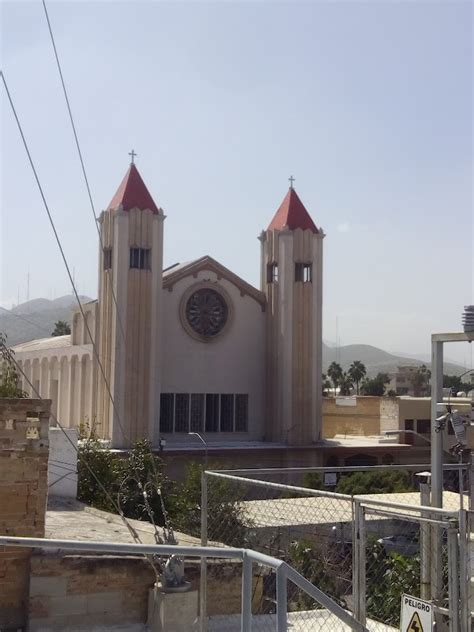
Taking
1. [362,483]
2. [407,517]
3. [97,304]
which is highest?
[97,304]

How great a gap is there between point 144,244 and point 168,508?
19572 millimetres

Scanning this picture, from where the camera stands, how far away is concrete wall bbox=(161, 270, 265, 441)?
36.4 metres

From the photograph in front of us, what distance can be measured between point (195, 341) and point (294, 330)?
189 inches

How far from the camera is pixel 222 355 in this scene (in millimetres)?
37719

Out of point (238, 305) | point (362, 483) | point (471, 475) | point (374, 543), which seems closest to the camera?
point (471, 475)

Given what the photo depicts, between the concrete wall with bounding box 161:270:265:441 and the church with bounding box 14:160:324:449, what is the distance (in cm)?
5

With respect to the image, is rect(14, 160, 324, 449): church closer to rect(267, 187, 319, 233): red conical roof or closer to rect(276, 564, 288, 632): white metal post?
rect(267, 187, 319, 233): red conical roof

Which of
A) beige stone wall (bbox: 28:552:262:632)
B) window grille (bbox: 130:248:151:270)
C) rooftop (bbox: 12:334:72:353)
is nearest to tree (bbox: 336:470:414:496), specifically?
window grille (bbox: 130:248:151:270)

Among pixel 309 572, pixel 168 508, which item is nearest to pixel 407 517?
pixel 309 572

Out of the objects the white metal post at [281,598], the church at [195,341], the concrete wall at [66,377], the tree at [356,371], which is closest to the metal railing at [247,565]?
the white metal post at [281,598]

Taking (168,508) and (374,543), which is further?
(168,508)

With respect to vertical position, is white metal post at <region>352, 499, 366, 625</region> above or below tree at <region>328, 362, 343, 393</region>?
below

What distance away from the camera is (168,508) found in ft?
55.9

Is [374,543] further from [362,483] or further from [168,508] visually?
[362,483]
